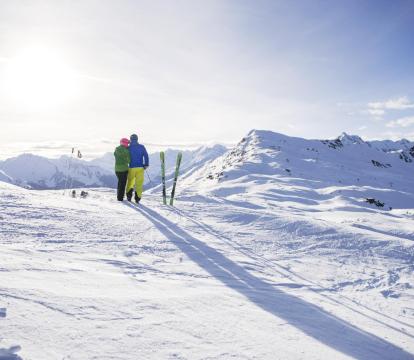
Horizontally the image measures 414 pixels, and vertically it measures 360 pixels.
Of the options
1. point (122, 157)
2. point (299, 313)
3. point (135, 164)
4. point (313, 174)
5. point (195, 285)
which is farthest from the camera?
point (313, 174)

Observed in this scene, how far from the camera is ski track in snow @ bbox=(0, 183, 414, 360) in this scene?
9.18 feet

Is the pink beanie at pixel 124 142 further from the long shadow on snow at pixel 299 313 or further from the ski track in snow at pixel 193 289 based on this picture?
the long shadow on snow at pixel 299 313

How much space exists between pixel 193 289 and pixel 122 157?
8.35 meters

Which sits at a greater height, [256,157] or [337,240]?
[256,157]

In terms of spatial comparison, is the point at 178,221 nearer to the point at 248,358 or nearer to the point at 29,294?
the point at 29,294

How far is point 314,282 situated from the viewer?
5141mm

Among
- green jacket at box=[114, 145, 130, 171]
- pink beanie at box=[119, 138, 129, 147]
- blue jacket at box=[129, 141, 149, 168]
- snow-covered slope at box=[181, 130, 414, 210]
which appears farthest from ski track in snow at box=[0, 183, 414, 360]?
snow-covered slope at box=[181, 130, 414, 210]

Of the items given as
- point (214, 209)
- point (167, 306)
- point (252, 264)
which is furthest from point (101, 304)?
point (214, 209)

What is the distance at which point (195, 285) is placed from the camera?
14.3 feet

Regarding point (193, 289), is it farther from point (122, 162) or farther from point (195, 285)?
point (122, 162)

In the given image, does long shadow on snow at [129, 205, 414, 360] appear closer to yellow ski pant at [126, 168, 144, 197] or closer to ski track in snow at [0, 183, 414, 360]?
ski track in snow at [0, 183, 414, 360]

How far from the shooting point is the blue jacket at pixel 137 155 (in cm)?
1195

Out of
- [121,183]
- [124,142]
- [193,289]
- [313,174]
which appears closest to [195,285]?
[193,289]

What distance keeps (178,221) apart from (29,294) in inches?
213
